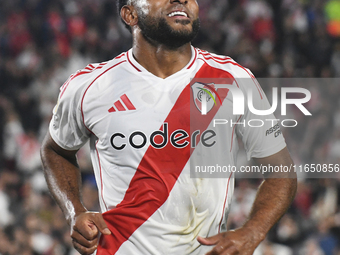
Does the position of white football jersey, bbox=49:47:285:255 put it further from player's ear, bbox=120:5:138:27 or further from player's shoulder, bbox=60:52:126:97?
player's ear, bbox=120:5:138:27

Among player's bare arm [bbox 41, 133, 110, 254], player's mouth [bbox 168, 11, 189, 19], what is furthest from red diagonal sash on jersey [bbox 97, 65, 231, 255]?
player's mouth [bbox 168, 11, 189, 19]

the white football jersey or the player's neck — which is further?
the player's neck

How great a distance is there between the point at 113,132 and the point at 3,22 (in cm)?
969

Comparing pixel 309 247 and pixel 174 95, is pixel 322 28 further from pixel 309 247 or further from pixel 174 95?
pixel 174 95

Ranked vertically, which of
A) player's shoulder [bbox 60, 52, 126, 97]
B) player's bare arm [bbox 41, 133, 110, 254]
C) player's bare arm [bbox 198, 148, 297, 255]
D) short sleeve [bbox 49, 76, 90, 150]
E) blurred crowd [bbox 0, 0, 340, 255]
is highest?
player's shoulder [bbox 60, 52, 126, 97]

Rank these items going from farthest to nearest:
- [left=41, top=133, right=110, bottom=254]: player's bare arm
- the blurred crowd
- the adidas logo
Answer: the blurred crowd
the adidas logo
[left=41, top=133, right=110, bottom=254]: player's bare arm

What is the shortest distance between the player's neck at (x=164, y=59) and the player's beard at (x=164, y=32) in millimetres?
35

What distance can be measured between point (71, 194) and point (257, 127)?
1134mm

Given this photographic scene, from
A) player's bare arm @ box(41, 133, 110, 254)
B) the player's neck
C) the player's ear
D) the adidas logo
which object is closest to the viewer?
player's bare arm @ box(41, 133, 110, 254)

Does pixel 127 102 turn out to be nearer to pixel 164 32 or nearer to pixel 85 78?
pixel 85 78

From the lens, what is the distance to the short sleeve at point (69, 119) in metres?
2.89

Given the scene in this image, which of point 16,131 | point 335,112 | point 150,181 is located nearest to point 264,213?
point 150,181

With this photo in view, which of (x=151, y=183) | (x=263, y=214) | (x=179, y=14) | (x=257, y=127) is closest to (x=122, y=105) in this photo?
(x=151, y=183)

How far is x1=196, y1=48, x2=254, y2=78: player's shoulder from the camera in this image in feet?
9.37
